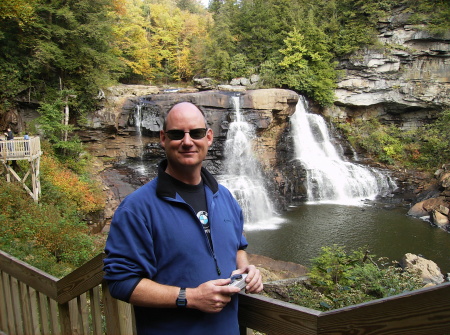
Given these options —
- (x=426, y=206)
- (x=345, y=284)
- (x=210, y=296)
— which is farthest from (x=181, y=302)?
(x=426, y=206)

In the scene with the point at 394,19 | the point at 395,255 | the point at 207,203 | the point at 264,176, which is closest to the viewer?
the point at 207,203

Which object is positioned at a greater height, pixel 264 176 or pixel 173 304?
pixel 173 304

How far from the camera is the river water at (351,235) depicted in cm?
1106

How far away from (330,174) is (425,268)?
8996 millimetres

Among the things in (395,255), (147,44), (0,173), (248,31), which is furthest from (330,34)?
(0,173)

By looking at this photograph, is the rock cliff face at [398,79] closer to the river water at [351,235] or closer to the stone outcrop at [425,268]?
the river water at [351,235]

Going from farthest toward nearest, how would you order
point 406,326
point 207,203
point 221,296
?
point 207,203 < point 221,296 < point 406,326

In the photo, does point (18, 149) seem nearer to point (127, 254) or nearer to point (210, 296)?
point (127, 254)

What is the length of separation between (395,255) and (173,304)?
11482mm

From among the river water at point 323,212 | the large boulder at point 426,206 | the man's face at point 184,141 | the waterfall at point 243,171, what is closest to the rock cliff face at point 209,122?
the waterfall at point 243,171

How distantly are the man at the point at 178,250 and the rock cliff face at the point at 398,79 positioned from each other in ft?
72.4

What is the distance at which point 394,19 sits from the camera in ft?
71.6

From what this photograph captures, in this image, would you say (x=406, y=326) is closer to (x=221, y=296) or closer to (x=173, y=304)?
(x=221, y=296)

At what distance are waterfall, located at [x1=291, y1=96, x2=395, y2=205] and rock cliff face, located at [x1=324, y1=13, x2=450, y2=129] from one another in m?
3.38
